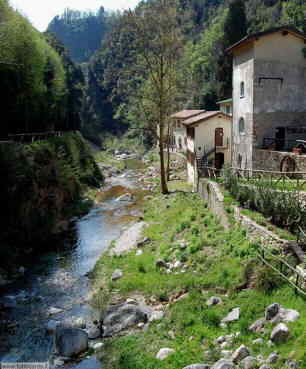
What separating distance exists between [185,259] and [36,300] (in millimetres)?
6032

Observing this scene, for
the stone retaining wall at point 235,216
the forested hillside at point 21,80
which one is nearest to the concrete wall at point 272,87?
the stone retaining wall at point 235,216

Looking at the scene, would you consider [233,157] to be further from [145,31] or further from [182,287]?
[182,287]

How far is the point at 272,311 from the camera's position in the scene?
386 inches

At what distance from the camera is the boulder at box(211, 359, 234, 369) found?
325 inches

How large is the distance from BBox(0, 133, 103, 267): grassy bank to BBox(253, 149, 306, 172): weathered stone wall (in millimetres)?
13351

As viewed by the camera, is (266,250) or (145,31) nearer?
(266,250)

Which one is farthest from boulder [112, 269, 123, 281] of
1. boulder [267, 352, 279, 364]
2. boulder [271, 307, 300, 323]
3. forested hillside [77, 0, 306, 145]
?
forested hillside [77, 0, 306, 145]

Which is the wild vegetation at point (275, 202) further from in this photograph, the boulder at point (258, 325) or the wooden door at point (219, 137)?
the wooden door at point (219, 137)

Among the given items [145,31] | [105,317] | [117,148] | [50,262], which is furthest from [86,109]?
[105,317]

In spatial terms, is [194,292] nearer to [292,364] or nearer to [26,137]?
[292,364]

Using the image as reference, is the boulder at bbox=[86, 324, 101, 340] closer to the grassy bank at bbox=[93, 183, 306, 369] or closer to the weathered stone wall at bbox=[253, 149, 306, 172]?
the grassy bank at bbox=[93, 183, 306, 369]

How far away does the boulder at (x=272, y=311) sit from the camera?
977 centimetres

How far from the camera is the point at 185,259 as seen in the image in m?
15.8

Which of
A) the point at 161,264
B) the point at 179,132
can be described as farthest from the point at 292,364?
the point at 179,132
